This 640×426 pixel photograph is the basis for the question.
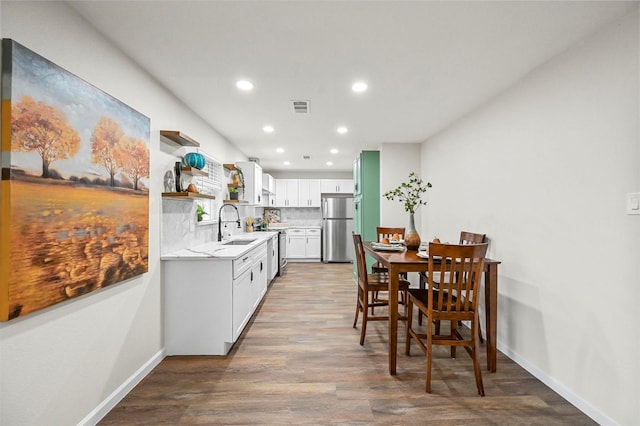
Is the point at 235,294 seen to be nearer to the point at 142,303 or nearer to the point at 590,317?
the point at 142,303

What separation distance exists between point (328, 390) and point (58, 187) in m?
2.06

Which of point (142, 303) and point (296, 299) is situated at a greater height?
point (142, 303)

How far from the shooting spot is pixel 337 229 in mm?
7379

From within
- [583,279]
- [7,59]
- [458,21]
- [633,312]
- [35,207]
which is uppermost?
[458,21]

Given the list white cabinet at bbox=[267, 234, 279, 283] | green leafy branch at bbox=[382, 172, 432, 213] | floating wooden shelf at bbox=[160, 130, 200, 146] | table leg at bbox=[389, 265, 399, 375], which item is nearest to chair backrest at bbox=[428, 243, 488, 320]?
table leg at bbox=[389, 265, 399, 375]

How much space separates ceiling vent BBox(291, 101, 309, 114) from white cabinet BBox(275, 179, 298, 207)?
4470mm

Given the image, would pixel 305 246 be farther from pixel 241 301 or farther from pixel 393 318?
pixel 393 318

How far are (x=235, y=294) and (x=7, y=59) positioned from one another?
2093 mm

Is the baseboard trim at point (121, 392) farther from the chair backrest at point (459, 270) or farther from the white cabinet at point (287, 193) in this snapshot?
the white cabinet at point (287, 193)

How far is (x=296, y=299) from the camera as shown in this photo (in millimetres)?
4258

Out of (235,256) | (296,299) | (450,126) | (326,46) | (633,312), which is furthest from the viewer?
(296,299)

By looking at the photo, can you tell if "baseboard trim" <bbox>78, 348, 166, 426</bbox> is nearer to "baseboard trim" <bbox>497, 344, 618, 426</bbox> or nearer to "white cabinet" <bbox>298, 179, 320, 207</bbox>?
"baseboard trim" <bbox>497, 344, 618, 426</bbox>

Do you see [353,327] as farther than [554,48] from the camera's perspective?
Yes

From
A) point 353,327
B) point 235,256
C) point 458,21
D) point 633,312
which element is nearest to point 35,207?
point 235,256
